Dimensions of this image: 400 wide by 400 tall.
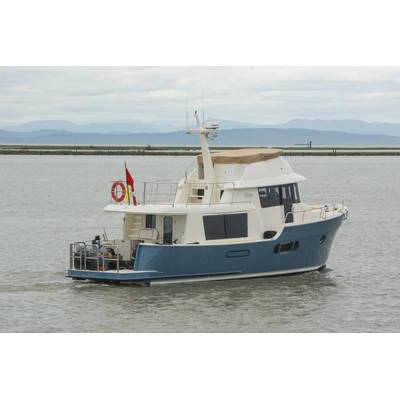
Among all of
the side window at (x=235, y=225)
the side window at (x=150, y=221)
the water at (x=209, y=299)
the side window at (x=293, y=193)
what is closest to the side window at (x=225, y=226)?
the side window at (x=235, y=225)

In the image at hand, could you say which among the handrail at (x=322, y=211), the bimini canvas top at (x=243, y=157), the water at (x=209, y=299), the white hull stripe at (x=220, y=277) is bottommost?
the water at (x=209, y=299)

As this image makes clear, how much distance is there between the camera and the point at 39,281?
28.9 metres

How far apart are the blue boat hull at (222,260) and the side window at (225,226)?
0.48 m

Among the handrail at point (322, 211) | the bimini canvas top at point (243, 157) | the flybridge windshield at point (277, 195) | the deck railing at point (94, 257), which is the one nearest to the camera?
the deck railing at point (94, 257)

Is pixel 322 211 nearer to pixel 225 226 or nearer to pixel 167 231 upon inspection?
pixel 225 226

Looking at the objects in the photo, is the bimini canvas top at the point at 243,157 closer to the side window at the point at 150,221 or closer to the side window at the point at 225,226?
the side window at the point at 225,226

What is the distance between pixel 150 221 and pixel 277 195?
3.93 meters

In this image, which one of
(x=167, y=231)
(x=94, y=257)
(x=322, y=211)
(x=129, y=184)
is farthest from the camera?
(x=322, y=211)

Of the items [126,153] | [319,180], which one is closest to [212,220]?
[319,180]

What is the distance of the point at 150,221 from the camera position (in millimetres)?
27812

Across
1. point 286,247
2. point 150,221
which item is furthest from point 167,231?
point 286,247

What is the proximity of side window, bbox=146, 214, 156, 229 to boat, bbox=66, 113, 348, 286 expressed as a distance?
0.09 ft

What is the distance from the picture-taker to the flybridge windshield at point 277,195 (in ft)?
93.2

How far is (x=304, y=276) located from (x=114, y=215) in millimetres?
20610
